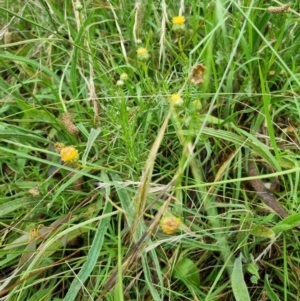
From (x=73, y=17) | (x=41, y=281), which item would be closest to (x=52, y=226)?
(x=41, y=281)

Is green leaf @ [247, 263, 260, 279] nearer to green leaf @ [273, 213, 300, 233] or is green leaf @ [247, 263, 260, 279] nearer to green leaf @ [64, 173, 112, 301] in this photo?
green leaf @ [273, 213, 300, 233]

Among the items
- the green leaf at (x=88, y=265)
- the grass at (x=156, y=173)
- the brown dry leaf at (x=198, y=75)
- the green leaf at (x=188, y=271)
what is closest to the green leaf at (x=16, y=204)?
the grass at (x=156, y=173)

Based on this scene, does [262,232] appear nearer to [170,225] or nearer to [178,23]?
[170,225]

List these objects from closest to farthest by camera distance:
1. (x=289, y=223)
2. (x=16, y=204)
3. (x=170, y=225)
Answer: (x=170, y=225)
(x=289, y=223)
(x=16, y=204)

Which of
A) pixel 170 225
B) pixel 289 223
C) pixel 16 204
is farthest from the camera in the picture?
pixel 16 204

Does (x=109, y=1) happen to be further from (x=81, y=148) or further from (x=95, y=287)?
(x=95, y=287)

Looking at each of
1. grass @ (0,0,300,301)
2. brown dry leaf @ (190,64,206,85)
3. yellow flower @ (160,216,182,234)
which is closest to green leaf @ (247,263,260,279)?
grass @ (0,0,300,301)

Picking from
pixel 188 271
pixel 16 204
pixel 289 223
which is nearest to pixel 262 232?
pixel 289 223
